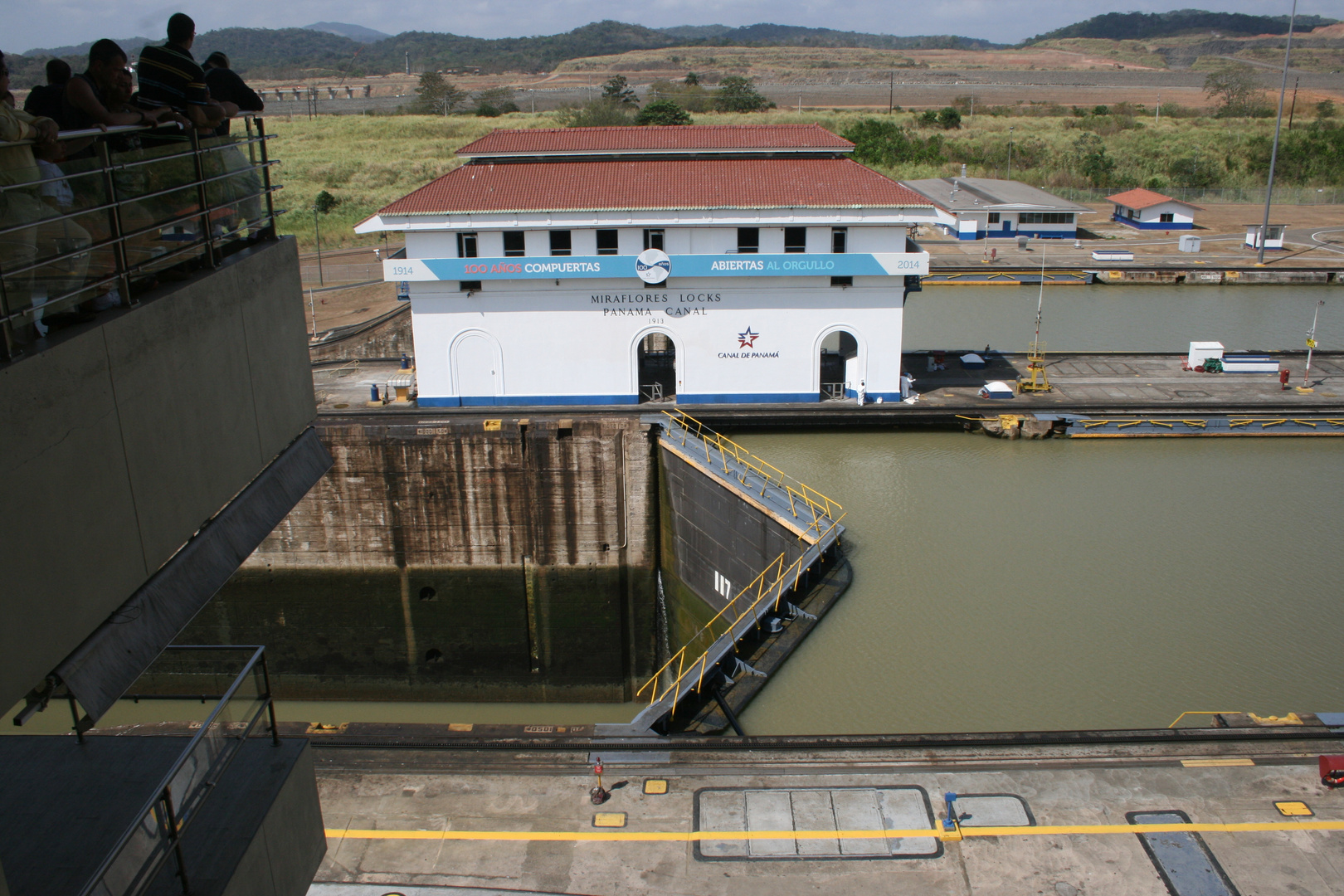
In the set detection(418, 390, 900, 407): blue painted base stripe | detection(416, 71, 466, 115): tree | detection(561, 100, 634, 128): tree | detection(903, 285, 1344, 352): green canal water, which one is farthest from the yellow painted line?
detection(416, 71, 466, 115): tree

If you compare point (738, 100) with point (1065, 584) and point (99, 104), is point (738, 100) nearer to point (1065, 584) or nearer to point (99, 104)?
point (1065, 584)

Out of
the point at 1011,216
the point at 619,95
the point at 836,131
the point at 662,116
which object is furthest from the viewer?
the point at 619,95

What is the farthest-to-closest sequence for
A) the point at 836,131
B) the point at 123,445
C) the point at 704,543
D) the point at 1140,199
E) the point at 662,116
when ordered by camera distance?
the point at 836,131, the point at 662,116, the point at 1140,199, the point at 704,543, the point at 123,445

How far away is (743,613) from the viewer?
15.4m

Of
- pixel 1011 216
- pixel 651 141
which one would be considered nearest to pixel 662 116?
pixel 1011 216

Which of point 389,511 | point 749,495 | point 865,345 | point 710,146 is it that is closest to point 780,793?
point 749,495

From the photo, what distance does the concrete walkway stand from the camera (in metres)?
8.71

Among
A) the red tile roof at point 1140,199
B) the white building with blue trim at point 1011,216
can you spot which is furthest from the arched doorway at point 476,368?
the red tile roof at point 1140,199

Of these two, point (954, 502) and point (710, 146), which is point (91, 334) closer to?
point (954, 502)

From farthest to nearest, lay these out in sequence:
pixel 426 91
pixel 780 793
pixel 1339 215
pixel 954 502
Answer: pixel 426 91
pixel 1339 215
pixel 954 502
pixel 780 793

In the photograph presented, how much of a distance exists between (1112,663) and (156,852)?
41.3ft

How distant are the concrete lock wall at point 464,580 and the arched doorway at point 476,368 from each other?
289 cm

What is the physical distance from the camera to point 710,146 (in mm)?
23141

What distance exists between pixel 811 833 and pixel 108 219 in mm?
7643
